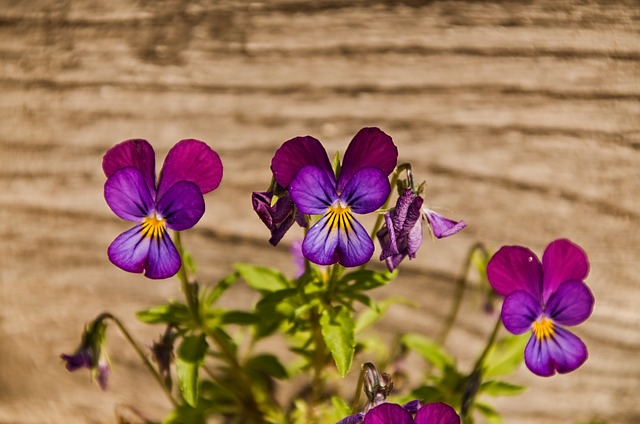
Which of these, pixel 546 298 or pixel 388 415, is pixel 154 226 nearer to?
pixel 388 415

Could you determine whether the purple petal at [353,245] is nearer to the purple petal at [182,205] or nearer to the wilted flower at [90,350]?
the purple petal at [182,205]

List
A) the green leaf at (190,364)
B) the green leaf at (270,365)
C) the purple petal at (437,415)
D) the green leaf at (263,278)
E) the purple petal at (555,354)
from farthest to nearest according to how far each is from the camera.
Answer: the green leaf at (270,365), the green leaf at (263,278), the green leaf at (190,364), the purple petal at (555,354), the purple petal at (437,415)

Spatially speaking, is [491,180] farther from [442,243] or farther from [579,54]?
[579,54]

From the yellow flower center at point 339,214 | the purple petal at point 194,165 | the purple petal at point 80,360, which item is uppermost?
the purple petal at point 194,165

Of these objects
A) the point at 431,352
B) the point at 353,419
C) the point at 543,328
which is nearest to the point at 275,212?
the point at 353,419

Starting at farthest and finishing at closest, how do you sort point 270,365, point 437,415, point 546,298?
point 270,365, point 546,298, point 437,415

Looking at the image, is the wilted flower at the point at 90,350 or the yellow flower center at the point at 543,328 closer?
the yellow flower center at the point at 543,328

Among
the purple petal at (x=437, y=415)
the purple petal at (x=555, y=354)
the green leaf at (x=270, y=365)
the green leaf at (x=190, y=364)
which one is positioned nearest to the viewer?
the purple petal at (x=437, y=415)

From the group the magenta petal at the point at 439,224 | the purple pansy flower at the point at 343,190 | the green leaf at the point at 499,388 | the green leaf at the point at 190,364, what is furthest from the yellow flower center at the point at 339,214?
the green leaf at the point at 499,388
